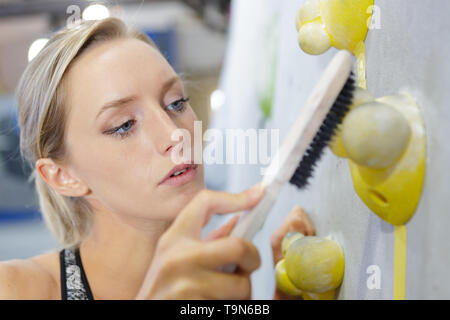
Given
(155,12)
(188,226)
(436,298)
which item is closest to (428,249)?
(436,298)

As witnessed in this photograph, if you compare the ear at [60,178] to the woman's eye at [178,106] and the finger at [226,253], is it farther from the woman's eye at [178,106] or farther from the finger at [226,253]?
the finger at [226,253]

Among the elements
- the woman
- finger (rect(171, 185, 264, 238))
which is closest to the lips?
the woman

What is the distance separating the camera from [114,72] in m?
0.42

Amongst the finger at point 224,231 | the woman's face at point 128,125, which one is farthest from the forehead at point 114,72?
the finger at point 224,231

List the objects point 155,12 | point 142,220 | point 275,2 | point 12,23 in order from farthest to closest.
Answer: point 155,12, point 12,23, point 275,2, point 142,220

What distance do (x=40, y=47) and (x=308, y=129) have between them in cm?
33

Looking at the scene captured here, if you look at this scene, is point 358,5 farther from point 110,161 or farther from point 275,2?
point 275,2

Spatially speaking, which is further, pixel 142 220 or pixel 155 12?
pixel 155 12

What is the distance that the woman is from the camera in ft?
1.35

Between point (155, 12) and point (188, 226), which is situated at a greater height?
point (155, 12)

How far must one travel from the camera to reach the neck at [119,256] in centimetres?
51

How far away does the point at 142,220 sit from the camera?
0.49 metres

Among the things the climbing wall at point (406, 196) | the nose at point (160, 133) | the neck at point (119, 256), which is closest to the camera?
the climbing wall at point (406, 196)

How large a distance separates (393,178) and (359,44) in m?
0.15
